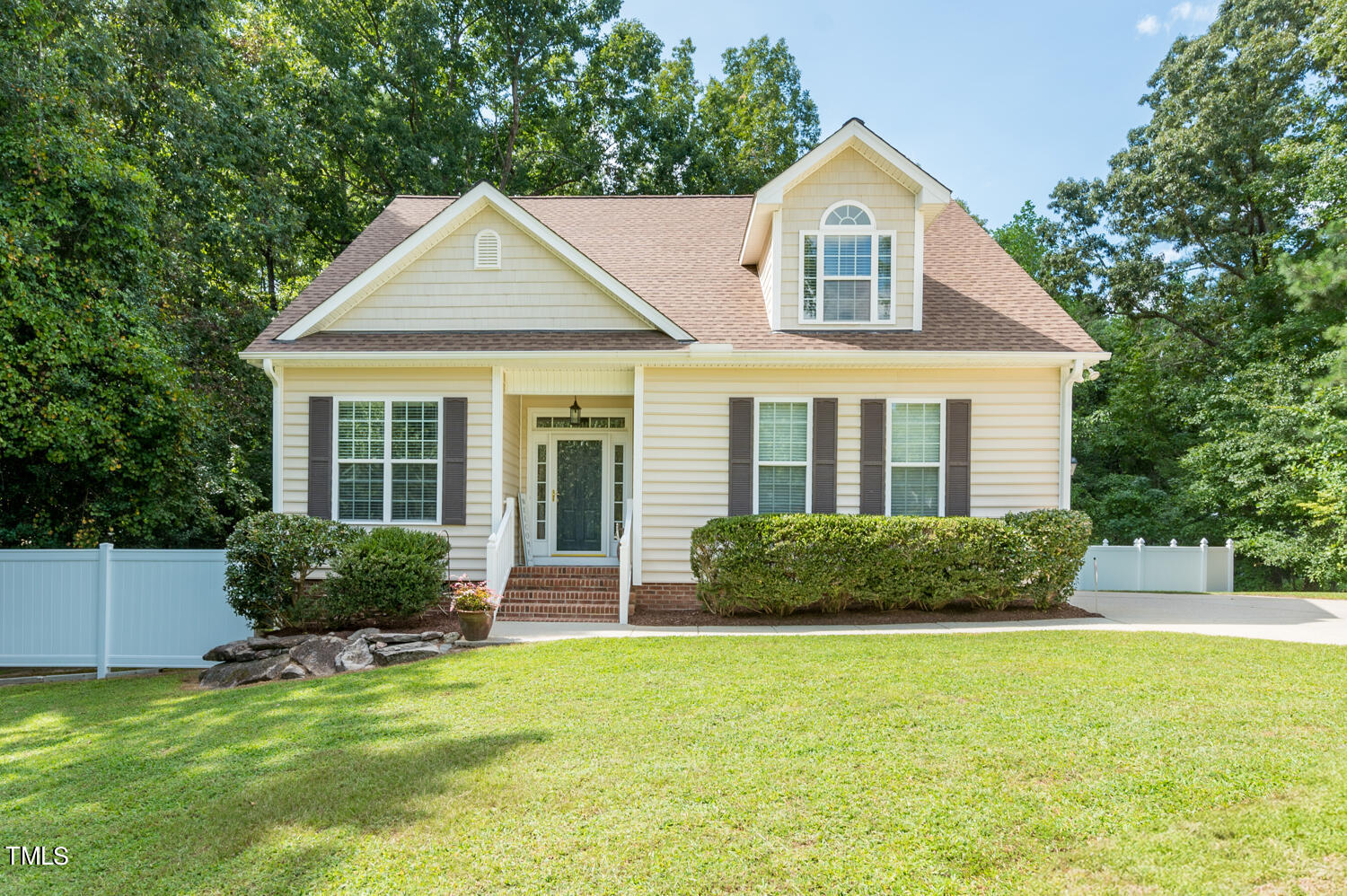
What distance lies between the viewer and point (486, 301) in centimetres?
1097

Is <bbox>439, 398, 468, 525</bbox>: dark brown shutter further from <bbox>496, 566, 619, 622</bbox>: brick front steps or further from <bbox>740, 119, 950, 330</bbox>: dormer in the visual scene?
<bbox>740, 119, 950, 330</bbox>: dormer

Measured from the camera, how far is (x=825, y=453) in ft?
34.6

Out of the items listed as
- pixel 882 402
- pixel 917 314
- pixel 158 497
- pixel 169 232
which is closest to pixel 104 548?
pixel 158 497

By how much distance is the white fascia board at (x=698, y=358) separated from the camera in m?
10.2

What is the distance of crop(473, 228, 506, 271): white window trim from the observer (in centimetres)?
1095

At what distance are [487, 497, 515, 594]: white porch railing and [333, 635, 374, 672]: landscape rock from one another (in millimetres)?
1616

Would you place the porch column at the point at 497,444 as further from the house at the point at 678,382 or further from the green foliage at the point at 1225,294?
the green foliage at the point at 1225,294

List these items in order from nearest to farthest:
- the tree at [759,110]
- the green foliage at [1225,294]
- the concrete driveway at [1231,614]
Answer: the concrete driveway at [1231,614] → the green foliage at [1225,294] → the tree at [759,110]

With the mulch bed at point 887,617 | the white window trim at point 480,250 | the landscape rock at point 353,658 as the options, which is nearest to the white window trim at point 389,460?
the white window trim at point 480,250

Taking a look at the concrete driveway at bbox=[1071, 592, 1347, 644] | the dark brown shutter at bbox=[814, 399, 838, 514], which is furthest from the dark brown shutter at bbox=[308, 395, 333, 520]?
the concrete driveway at bbox=[1071, 592, 1347, 644]

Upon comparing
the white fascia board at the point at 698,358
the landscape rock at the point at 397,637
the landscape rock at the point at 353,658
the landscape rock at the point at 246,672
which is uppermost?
the white fascia board at the point at 698,358

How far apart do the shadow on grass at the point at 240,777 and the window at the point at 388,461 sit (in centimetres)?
384

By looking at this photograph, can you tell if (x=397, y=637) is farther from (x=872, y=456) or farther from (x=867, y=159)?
(x=867, y=159)

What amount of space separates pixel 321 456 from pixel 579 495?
150 inches
